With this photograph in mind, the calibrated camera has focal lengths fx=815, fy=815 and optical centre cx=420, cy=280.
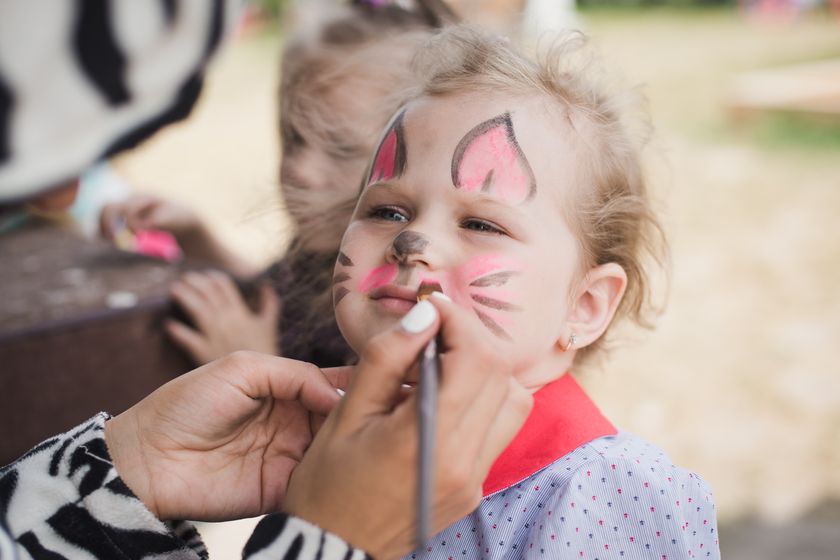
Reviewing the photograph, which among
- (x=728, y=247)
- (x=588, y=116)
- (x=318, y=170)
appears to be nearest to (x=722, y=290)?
(x=728, y=247)

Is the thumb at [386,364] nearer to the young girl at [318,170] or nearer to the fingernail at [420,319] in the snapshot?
the fingernail at [420,319]

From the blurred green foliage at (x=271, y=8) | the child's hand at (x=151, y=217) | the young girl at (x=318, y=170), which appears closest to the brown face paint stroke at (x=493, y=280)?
the young girl at (x=318, y=170)

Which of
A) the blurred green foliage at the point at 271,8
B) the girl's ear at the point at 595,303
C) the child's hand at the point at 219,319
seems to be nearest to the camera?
the girl's ear at the point at 595,303

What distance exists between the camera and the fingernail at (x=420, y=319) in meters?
0.85

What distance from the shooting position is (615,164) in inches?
50.2

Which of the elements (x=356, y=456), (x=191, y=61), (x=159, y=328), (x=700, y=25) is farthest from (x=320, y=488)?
(x=700, y=25)

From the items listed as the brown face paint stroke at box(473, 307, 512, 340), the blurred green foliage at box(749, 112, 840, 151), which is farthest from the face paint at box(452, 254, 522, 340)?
the blurred green foliage at box(749, 112, 840, 151)

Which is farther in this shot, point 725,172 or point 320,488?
point 725,172

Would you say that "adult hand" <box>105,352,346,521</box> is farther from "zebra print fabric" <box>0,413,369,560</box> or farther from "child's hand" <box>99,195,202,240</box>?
"child's hand" <box>99,195,202,240</box>

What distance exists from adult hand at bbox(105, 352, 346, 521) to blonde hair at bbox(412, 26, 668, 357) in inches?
18.0

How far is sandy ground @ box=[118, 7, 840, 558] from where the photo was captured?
8.15 feet

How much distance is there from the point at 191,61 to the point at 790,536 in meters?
2.15

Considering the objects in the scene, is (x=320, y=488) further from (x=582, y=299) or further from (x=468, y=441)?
(x=582, y=299)

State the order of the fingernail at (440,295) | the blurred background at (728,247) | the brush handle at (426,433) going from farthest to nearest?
the blurred background at (728,247) → the fingernail at (440,295) → the brush handle at (426,433)
